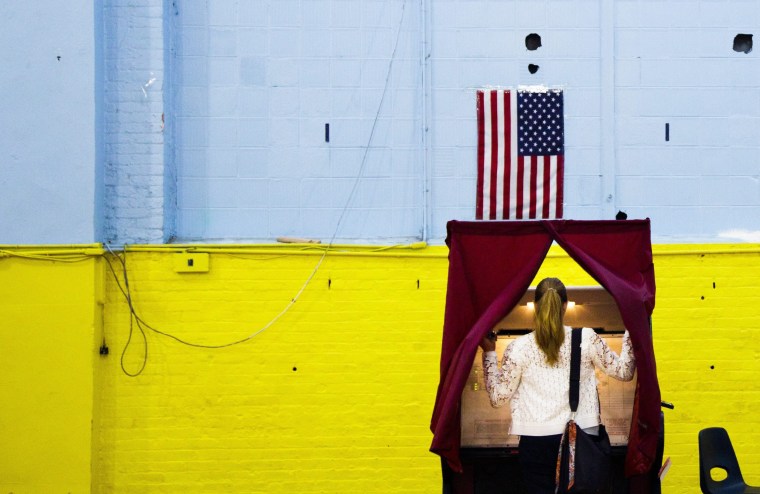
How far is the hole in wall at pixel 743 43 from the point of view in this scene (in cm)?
734

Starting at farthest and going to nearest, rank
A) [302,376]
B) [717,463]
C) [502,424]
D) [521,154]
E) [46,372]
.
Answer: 1. [521,154]
2. [302,376]
3. [46,372]
4. [717,463]
5. [502,424]

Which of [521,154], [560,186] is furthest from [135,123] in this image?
[560,186]

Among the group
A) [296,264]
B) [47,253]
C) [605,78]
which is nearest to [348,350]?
[296,264]

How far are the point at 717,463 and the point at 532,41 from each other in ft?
12.4

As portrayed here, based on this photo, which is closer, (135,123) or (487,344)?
(487,344)

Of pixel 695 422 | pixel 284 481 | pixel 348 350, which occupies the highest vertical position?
pixel 348 350

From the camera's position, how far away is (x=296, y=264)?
7016 mm

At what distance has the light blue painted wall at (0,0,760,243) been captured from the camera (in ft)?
23.6

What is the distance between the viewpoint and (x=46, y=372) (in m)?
6.71

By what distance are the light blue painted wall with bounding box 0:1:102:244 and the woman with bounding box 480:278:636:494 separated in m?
3.80

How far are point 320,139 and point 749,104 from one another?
371cm

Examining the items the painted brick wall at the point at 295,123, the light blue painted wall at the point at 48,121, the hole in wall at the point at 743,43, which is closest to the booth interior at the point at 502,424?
the painted brick wall at the point at 295,123

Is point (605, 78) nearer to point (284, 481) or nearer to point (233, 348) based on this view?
point (233, 348)

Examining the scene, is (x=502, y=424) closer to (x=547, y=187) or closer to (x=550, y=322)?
(x=550, y=322)
